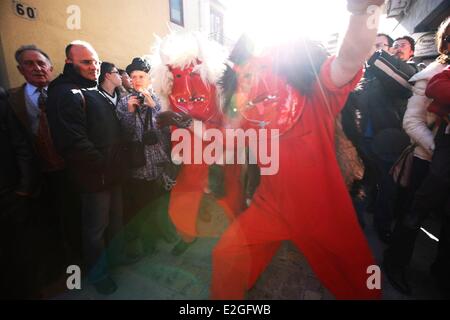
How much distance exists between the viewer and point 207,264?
242 centimetres

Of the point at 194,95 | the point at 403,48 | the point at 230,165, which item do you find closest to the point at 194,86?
the point at 194,95

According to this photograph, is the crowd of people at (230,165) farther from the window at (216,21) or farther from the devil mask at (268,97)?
the window at (216,21)

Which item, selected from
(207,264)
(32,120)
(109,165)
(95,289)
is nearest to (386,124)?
(207,264)

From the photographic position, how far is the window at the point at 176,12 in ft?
23.1

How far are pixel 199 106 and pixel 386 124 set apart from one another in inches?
78.7

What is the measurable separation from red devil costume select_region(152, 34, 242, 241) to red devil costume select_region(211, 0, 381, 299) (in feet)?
1.67

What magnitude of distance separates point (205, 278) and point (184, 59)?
192 centimetres

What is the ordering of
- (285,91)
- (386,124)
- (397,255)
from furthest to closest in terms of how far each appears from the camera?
(386,124) < (397,255) < (285,91)

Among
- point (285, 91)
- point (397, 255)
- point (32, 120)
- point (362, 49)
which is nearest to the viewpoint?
point (362, 49)

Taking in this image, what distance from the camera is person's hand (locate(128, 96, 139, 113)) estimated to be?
7.09 ft

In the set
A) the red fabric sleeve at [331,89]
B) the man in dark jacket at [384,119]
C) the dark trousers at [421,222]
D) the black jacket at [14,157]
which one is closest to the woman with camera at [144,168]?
the black jacket at [14,157]

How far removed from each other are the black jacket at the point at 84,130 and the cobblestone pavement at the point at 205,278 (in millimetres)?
939

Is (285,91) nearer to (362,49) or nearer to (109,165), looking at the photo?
(362,49)

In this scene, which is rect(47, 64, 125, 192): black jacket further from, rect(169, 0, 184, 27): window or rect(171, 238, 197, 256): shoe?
rect(169, 0, 184, 27): window
